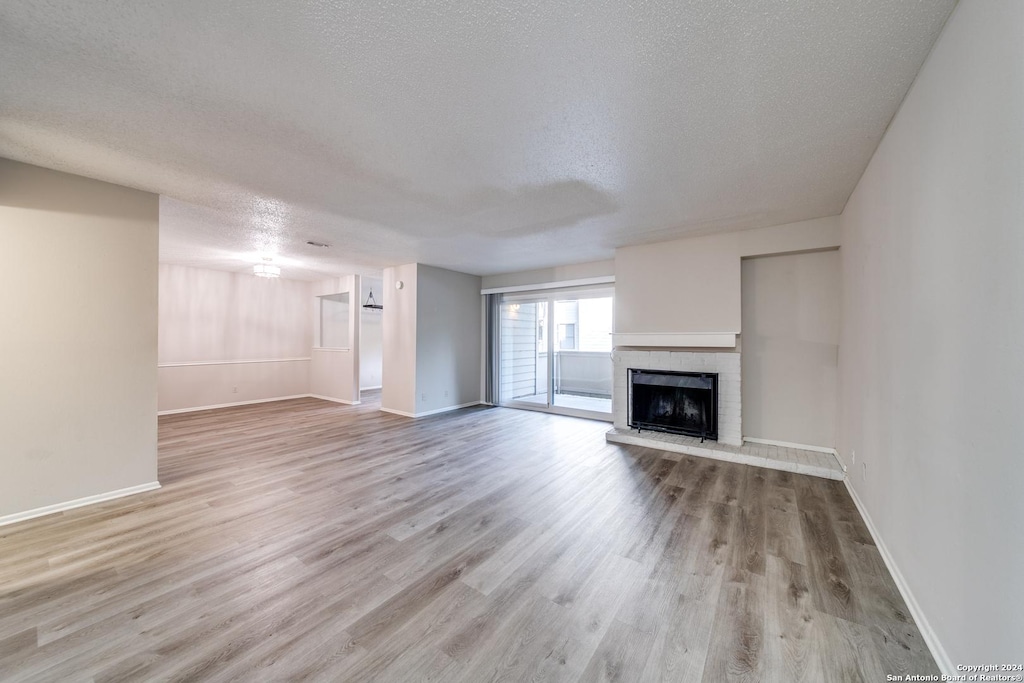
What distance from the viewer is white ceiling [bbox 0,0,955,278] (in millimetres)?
1404

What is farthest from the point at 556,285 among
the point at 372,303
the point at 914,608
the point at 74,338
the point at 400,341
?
the point at 74,338

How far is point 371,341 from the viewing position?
364 inches

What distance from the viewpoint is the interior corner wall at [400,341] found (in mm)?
5941

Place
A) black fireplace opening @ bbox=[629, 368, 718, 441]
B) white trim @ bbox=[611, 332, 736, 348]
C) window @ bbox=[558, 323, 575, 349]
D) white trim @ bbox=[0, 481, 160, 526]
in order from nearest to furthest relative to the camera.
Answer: white trim @ bbox=[0, 481, 160, 526] < white trim @ bbox=[611, 332, 736, 348] < black fireplace opening @ bbox=[629, 368, 718, 441] < window @ bbox=[558, 323, 575, 349]

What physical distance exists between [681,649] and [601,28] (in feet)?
8.36

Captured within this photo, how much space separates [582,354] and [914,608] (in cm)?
452

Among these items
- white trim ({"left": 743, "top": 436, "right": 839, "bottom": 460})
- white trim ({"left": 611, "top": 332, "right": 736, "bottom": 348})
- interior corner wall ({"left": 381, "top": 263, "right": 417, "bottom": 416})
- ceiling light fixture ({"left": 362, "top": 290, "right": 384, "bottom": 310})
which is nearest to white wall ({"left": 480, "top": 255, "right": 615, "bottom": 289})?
white trim ({"left": 611, "top": 332, "right": 736, "bottom": 348})

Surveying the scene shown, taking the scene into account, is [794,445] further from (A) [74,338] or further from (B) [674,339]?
(A) [74,338]

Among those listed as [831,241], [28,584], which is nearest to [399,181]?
[28,584]

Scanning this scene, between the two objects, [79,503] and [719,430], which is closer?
[79,503]

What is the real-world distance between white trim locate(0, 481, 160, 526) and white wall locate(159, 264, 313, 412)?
14.0 feet

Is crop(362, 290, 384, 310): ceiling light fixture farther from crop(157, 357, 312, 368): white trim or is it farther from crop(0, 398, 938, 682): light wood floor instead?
crop(0, 398, 938, 682): light wood floor

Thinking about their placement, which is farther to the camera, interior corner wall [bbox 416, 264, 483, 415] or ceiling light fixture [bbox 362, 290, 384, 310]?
ceiling light fixture [bbox 362, 290, 384, 310]

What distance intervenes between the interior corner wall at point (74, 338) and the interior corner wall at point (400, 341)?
→ 10.4ft
